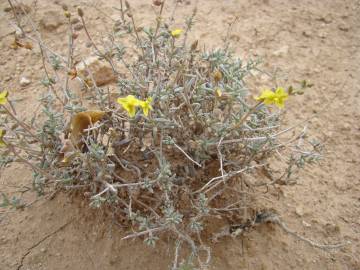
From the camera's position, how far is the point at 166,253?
169cm

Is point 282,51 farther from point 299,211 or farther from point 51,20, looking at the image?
point 51,20

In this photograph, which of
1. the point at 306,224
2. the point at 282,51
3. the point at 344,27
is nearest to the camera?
the point at 306,224

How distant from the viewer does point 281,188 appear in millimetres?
2010

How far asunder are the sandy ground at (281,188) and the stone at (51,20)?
0.03 meters

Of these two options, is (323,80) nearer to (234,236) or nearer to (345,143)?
(345,143)

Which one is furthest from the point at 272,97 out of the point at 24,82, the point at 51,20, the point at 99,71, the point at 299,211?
the point at 51,20

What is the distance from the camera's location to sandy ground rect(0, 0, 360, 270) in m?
1.71

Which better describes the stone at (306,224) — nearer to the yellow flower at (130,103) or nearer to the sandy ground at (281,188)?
the sandy ground at (281,188)

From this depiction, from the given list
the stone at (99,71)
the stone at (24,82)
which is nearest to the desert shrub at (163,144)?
the stone at (99,71)

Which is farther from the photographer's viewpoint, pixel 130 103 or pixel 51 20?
pixel 51 20

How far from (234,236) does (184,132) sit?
51cm

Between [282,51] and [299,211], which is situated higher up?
[282,51]

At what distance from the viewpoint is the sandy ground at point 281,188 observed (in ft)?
5.63

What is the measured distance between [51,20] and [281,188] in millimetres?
2003
